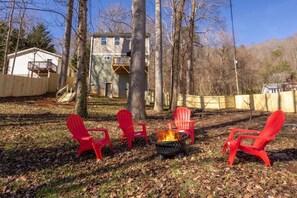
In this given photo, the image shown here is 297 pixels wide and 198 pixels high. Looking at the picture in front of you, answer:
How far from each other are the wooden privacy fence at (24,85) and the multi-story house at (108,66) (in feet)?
14.1

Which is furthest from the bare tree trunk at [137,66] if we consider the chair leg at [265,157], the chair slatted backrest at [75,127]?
the chair leg at [265,157]

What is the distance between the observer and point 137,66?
25.8 ft

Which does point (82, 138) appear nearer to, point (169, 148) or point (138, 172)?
point (138, 172)

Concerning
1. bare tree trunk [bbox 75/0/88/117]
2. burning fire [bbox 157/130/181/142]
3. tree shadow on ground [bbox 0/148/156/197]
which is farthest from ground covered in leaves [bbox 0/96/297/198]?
bare tree trunk [bbox 75/0/88/117]

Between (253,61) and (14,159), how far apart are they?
39538mm

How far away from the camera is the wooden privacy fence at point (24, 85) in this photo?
47.1 ft

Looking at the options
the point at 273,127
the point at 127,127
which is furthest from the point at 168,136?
the point at 273,127

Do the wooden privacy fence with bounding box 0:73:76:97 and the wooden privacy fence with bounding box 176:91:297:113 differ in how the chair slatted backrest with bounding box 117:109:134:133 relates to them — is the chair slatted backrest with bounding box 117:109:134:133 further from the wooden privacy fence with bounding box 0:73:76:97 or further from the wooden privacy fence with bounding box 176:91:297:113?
the wooden privacy fence with bounding box 0:73:76:97

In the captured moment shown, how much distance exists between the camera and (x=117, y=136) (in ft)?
18.6

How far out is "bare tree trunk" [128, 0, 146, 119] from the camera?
771cm

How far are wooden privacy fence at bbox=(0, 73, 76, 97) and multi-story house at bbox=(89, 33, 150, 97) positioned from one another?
14.1ft

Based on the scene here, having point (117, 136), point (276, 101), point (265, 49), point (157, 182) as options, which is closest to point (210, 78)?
point (265, 49)

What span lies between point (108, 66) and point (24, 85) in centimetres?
888

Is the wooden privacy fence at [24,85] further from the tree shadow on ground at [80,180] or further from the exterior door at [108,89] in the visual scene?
the tree shadow on ground at [80,180]
